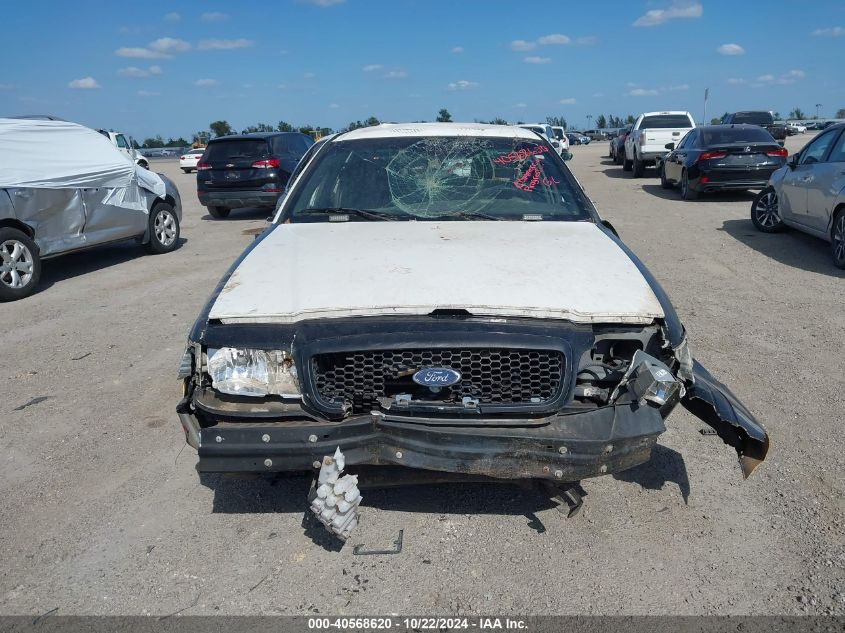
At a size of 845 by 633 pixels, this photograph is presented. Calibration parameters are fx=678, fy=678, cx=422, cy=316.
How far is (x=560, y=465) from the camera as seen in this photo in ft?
9.01

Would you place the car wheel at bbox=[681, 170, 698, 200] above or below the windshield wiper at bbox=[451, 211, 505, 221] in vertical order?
below

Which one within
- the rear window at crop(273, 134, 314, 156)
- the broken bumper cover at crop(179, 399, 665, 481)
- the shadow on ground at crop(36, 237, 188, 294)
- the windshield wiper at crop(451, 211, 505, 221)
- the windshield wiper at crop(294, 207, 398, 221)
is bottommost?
the shadow on ground at crop(36, 237, 188, 294)

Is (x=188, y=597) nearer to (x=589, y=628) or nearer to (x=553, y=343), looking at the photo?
(x=589, y=628)

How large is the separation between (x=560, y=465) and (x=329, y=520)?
3.19 ft

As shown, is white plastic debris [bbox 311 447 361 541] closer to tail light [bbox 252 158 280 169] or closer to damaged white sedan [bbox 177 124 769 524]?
damaged white sedan [bbox 177 124 769 524]

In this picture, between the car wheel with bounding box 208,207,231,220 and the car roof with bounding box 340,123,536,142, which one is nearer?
the car roof with bounding box 340,123,536,142

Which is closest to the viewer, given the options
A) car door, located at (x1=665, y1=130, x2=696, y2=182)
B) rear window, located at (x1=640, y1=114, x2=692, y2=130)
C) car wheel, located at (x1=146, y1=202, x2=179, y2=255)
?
car wheel, located at (x1=146, y1=202, x2=179, y2=255)

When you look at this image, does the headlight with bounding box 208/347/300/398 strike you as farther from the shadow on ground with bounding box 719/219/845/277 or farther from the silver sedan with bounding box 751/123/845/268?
the silver sedan with bounding box 751/123/845/268

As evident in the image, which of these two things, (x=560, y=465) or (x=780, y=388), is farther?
(x=780, y=388)

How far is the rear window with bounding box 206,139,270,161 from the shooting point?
45.2ft

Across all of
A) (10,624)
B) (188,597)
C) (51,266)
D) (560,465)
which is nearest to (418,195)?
(560,465)

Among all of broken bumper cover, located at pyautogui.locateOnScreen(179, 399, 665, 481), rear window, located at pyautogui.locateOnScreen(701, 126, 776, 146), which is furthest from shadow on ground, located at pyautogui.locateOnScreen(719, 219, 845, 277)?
broken bumper cover, located at pyautogui.locateOnScreen(179, 399, 665, 481)

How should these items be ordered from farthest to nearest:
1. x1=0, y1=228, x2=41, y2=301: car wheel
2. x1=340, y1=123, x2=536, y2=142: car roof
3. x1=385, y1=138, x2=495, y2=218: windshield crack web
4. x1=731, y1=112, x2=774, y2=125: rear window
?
x1=731, y1=112, x2=774, y2=125: rear window → x1=0, y1=228, x2=41, y2=301: car wheel → x1=340, y1=123, x2=536, y2=142: car roof → x1=385, y1=138, x2=495, y2=218: windshield crack web

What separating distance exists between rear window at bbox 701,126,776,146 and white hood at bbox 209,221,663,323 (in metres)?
11.4
